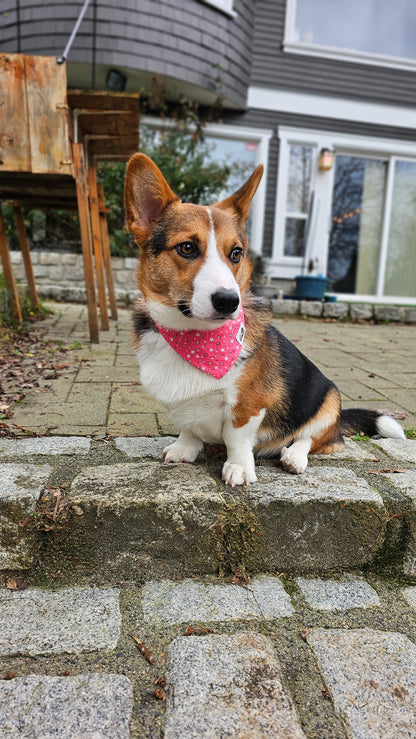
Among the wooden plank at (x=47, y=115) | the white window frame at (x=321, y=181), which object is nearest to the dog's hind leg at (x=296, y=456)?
the wooden plank at (x=47, y=115)

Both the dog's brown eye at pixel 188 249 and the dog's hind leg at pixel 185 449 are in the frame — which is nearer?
the dog's brown eye at pixel 188 249

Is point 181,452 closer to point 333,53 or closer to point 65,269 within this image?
point 65,269

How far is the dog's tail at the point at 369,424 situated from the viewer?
95.3 inches

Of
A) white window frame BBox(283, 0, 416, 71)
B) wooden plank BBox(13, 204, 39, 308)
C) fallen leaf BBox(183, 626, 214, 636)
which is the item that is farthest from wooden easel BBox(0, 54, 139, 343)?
white window frame BBox(283, 0, 416, 71)

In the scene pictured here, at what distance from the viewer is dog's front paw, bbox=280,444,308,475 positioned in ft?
6.31

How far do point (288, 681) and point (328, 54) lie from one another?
11188mm

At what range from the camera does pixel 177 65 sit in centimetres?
837

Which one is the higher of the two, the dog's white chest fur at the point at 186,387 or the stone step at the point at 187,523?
the dog's white chest fur at the point at 186,387

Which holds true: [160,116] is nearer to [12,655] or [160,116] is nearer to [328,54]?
[328,54]

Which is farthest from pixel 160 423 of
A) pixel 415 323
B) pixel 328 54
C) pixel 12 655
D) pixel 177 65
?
pixel 328 54

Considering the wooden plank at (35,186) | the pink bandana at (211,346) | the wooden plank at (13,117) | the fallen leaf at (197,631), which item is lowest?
the fallen leaf at (197,631)

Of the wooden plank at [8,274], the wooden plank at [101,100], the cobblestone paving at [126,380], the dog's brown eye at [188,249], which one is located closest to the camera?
the dog's brown eye at [188,249]

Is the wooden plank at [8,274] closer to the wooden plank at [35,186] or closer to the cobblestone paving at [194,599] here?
the wooden plank at [35,186]

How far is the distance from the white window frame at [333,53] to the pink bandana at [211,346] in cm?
987
